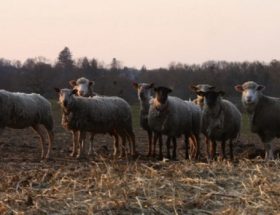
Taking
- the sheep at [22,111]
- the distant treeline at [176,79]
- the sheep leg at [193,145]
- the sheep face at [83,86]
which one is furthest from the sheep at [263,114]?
the distant treeline at [176,79]

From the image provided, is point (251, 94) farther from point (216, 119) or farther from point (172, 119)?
point (172, 119)

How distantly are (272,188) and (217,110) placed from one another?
943cm

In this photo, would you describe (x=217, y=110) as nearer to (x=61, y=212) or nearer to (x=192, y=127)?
(x=192, y=127)

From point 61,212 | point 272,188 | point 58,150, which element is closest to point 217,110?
point 58,150

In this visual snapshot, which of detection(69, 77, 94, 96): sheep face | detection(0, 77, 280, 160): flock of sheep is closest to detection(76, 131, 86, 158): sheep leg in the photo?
detection(0, 77, 280, 160): flock of sheep

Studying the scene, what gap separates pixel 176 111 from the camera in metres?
17.9

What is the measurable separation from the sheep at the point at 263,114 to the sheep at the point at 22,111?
223 inches

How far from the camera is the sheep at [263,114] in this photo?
52.7ft

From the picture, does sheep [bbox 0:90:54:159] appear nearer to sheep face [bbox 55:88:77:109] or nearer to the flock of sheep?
the flock of sheep

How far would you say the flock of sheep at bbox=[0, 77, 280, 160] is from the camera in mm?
16391


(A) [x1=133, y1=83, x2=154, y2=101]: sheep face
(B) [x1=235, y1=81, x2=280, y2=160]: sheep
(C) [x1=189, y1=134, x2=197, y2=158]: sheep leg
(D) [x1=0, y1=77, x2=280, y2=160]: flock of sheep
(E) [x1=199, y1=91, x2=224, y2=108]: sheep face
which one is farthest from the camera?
(A) [x1=133, y1=83, x2=154, y2=101]: sheep face

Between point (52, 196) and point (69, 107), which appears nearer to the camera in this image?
point (52, 196)

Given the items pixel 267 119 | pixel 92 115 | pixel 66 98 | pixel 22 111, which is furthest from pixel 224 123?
pixel 22 111

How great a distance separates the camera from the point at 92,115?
711 inches
